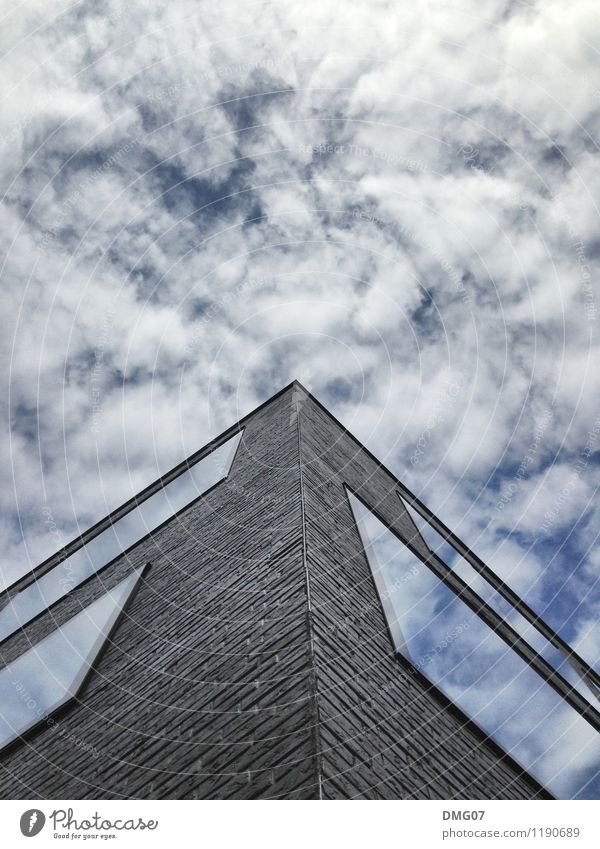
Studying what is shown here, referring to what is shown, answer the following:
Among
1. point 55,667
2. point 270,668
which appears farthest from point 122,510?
point 270,668

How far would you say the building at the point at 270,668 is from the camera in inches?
146

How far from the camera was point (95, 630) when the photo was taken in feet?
25.0

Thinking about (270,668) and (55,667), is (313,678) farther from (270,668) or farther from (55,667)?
(55,667)

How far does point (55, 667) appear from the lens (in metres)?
7.25

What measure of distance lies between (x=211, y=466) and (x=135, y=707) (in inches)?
304

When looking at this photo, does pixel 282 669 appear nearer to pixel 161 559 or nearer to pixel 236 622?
pixel 236 622

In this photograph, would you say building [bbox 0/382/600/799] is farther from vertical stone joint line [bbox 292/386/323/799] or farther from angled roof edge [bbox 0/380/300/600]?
angled roof edge [bbox 0/380/300/600]
